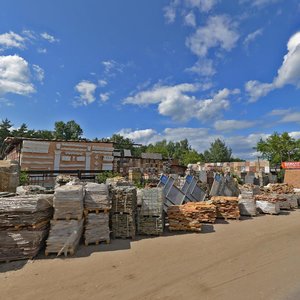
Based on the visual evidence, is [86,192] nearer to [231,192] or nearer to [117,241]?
[117,241]

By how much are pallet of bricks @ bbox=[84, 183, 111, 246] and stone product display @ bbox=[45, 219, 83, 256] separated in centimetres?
56

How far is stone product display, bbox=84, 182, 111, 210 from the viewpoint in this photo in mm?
8406

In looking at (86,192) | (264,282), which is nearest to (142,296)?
(264,282)

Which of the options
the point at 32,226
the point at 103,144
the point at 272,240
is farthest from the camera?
the point at 103,144

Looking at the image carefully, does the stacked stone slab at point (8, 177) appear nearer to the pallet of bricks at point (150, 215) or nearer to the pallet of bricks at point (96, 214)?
the pallet of bricks at point (96, 214)

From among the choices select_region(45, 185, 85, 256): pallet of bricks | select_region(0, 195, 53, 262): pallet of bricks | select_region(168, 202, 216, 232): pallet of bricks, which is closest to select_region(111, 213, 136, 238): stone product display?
select_region(45, 185, 85, 256): pallet of bricks

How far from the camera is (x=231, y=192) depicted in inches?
734

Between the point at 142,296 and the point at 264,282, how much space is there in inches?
109

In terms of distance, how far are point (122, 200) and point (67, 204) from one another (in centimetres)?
218

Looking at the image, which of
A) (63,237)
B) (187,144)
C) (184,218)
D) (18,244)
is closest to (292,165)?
(184,218)

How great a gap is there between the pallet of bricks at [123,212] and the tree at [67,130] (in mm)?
57952

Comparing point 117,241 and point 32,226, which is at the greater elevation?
point 32,226

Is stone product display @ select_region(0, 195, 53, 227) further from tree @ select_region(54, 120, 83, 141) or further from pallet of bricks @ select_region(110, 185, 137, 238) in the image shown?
tree @ select_region(54, 120, 83, 141)

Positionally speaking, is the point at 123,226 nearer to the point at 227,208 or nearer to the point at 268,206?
the point at 227,208
